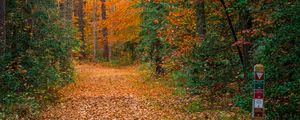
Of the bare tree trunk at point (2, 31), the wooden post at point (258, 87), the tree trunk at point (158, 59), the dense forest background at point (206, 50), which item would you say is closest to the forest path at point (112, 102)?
the dense forest background at point (206, 50)

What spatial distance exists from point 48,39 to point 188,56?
530 centimetres

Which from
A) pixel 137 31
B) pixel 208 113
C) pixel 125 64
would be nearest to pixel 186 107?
pixel 208 113

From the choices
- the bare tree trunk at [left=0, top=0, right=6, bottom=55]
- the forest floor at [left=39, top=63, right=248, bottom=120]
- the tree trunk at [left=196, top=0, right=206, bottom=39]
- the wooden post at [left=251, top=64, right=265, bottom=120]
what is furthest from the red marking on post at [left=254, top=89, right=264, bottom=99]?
the bare tree trunk at [left=0, top=0, right=6, bottom=55]

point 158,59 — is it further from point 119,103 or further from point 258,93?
point 258,93

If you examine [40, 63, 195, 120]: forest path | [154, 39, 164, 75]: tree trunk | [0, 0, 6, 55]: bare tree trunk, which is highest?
[0, 0, 6, 55]: bare tree trunk

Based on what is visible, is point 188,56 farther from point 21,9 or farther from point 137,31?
point 137,31

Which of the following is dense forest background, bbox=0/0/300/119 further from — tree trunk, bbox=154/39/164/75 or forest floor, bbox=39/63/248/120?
tree trunk, bbox=154/39/164/75

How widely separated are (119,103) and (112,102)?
0.36 metres

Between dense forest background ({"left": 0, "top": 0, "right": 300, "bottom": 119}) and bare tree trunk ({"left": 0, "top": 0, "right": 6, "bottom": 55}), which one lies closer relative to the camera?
dense forest background ({"left": 0, "top": 0, "right": 300, "bottom": 119})

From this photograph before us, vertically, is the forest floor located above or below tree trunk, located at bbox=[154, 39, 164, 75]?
below

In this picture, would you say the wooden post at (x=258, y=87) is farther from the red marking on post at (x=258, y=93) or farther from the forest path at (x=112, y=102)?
the forest path at (x=112, y=102)

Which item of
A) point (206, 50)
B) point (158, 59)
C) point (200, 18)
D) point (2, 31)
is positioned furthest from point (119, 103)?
point (158, 59)

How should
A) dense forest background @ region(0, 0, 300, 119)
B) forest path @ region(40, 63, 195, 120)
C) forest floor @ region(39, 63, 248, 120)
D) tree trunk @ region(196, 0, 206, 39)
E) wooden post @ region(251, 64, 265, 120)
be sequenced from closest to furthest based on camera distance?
wooden post @ region(251, 64, 265, 120) → dense forest background @ region(0, 0, 300, 119) → forest floor @ region(39, 63, 248, 120) → forest path @ region(40, 63, 195, 120) → tree trunk @ region(196, 0, 206, 39)

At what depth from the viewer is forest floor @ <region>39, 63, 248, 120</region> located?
11.8 m
